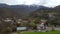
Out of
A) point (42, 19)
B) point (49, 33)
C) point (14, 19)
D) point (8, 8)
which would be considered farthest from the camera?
point (42, 19)

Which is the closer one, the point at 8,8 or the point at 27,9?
the point at 8,8

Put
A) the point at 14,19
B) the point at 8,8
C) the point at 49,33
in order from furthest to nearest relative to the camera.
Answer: the point at 14,19 → the point at 8,8 → the point at 49,33

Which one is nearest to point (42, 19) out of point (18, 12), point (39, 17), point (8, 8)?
point (39, 17)

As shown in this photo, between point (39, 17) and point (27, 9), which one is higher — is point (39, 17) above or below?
below

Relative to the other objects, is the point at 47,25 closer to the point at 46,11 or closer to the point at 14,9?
the point at 46,11

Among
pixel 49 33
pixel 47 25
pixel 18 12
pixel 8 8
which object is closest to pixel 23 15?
pixel 18 12

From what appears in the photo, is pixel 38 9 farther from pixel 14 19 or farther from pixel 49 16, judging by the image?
pixel 14 19

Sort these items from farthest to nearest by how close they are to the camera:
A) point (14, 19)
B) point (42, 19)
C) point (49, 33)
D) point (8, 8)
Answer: point (42, 19)
point (14, 19)
point (8, 8)
point (49, 33)

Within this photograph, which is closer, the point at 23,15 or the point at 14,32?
the point at 14,32

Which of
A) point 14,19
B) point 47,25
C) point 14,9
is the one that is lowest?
point 47,25
